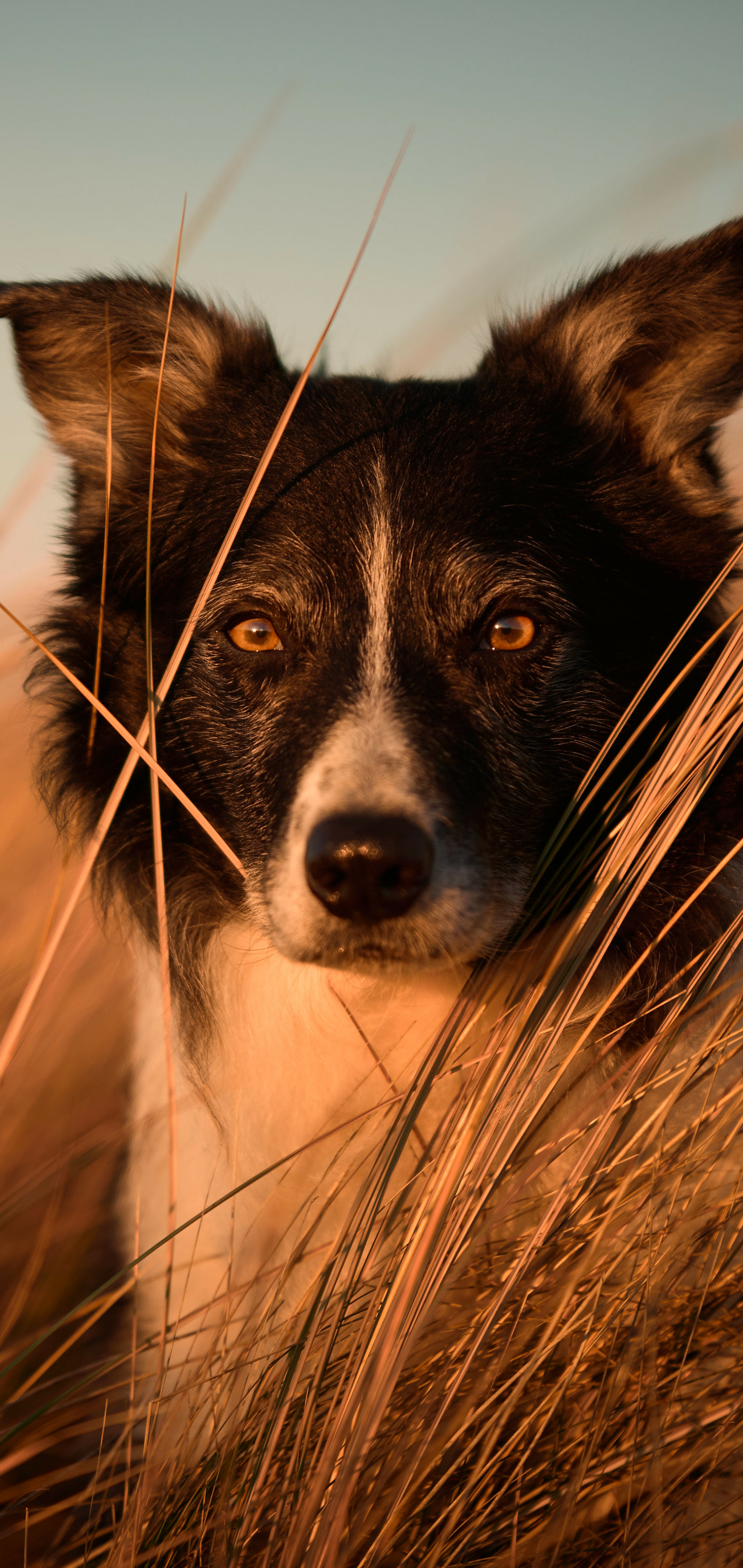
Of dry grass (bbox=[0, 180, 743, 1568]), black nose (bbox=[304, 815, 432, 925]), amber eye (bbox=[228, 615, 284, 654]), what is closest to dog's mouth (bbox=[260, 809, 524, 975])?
black nose (bbox=[304, 815, 432, 925])

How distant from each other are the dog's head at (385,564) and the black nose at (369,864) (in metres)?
0.04

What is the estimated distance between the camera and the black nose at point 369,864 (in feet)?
6.59

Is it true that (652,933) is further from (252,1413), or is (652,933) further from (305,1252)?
(252,1413)

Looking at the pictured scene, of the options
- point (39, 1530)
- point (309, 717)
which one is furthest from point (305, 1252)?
point (39, 1530)

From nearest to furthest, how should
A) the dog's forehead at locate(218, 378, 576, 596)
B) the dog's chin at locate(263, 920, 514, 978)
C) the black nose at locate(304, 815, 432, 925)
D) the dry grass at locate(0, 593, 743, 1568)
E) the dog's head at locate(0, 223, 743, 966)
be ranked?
the dry grass at locate(0, 593, 743, 1568) < the black nose at locate(304, 815, 432, 925) < the dog's chin at locate(263, 920, 514, 978) < the dog's head at locate(0, 223, 743, 966) < the dog's forehead at locate(218, 378, 576, 596)

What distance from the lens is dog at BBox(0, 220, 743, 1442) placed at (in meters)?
2.39

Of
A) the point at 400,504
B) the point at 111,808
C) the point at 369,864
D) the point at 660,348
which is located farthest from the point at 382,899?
the point at 660,348

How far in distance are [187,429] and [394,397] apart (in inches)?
24.1

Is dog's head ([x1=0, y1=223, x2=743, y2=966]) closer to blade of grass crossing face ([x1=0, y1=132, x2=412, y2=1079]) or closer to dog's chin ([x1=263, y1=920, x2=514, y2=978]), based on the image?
dog's chin ([x1=263, y1=920, x2=514, y2=978])

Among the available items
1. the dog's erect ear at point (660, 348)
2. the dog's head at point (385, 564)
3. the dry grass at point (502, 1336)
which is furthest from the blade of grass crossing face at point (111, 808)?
the dog's erect ear at point (660, 348)

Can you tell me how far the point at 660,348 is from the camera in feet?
8.63

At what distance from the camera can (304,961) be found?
2.30 metres

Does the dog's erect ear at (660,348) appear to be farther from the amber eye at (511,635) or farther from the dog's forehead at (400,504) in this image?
the amber eye at (511,635)

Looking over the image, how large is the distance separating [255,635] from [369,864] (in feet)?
2.82
